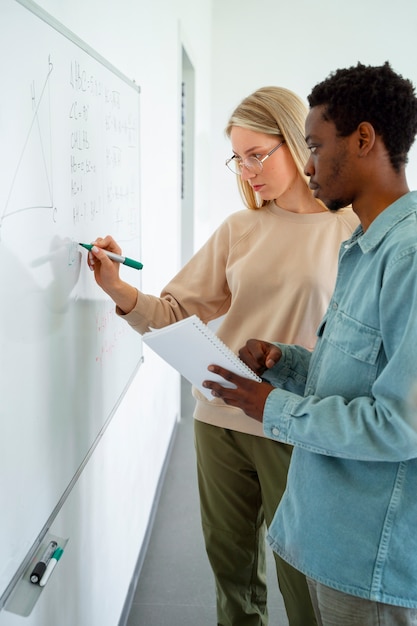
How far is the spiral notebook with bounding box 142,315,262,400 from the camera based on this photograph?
0.92 metres

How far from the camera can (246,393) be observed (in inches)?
38.1

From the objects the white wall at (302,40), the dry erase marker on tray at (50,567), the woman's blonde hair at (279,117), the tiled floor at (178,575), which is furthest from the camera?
the white wall at (302,40)

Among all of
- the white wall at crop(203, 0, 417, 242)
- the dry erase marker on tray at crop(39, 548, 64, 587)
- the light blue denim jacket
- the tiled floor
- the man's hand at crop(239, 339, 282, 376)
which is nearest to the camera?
the light blue denim jacket

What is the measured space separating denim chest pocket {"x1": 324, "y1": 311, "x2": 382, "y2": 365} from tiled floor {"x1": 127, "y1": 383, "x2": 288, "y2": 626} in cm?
135

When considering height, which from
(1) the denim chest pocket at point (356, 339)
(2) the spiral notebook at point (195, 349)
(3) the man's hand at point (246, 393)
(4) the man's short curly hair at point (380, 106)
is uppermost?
(4) the man's short curly hair at point (380, 106)

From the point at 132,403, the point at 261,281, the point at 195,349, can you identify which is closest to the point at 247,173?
the point at 261,281

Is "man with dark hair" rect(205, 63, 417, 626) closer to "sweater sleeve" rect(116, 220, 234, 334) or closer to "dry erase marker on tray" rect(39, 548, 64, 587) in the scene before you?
"dry erase marker on tray" rect(39, 548, 64, 587)

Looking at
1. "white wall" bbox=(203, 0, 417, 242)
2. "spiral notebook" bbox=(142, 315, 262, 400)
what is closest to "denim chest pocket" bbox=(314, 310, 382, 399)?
"spiral notebook" bbox=(142, 315, 262, 400)

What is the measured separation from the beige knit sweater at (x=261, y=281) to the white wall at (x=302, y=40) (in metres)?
2.77

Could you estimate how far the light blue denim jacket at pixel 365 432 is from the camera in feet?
2.53

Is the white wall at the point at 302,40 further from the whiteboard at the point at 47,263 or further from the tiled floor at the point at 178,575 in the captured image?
the whiteboard at the point at 47,263

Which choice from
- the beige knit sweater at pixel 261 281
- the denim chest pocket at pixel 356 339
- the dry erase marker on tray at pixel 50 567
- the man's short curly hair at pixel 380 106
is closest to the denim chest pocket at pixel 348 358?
the denim chest pocket at pixel 356 339

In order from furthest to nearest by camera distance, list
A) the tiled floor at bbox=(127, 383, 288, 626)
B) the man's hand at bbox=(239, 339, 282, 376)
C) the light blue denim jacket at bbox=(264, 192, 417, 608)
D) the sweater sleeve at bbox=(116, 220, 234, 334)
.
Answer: the tiled floor at bbox=(127, 383, 288, 626) < the sweater sleeve at bbox=(116, 220, 234, 334) < the man's hand at bbox=(239, 339, 282, 376) < the light blue denim jacket at bbox=(264, 192, 417, 608)

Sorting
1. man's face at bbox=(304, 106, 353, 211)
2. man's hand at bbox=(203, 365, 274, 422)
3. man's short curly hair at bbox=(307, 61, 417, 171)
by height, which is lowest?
man's hand at bbox=(203, 365, 274, 422)
